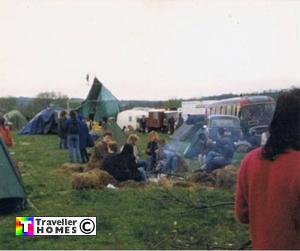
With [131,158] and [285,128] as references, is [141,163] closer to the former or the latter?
[131,158]

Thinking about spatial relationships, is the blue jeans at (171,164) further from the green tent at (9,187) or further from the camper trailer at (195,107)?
the green tent at (9,187)

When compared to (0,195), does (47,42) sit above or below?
above

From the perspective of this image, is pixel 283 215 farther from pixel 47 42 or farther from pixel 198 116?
pixel 47 42

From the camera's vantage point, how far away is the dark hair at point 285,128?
1.77 metres

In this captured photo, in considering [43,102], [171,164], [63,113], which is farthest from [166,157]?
[43,102]

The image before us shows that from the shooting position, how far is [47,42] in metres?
2.62

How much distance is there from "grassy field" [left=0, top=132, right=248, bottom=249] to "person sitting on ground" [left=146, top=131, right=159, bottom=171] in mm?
56

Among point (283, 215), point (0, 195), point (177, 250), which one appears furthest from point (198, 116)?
point (0, 195)

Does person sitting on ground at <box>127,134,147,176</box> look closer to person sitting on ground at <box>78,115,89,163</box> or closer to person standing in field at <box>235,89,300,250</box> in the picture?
person sitting on ground at <box>78,115,89,163</box>

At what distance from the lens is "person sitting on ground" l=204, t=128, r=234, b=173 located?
109 inches

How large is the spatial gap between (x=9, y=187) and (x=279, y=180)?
1.78 metres

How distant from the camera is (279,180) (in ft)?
5.70

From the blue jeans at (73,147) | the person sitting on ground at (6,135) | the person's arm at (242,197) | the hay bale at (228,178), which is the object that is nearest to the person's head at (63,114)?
the blue jeans at (73,147)

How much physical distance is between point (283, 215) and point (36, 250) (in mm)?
1314
